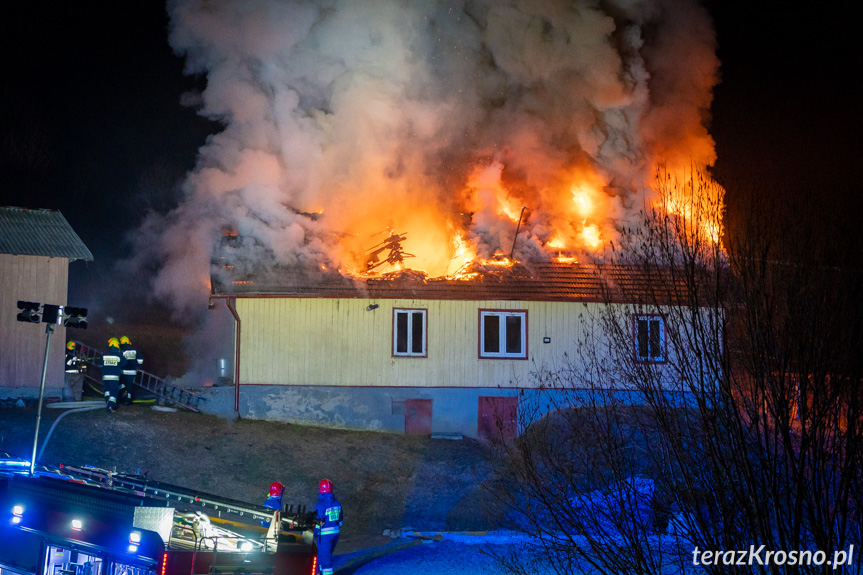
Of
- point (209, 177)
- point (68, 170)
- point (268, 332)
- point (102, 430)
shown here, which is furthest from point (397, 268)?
point (68, 170)

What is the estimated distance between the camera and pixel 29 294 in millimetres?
18781

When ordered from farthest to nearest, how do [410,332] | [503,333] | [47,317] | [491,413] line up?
[503,333], [410,332], [491,413], [47,317]

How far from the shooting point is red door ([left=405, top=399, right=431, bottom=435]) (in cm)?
1969

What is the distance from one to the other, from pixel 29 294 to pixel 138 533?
1368 centimetres

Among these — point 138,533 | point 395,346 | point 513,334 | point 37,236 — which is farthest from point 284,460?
point 138,533

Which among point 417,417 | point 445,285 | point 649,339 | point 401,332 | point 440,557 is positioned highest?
point 445,285

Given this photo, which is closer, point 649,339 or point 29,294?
point 649,339

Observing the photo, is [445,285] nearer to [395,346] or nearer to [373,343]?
[395,346]

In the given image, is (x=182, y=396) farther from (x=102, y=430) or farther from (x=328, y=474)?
(x=328, y=474)

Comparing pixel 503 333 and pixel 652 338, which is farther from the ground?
pixel 503 333

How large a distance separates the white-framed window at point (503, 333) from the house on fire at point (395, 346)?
0.09 ft

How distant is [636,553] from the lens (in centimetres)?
604

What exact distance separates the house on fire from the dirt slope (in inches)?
31.8

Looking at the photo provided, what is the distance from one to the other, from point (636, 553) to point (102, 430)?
13740 mm
